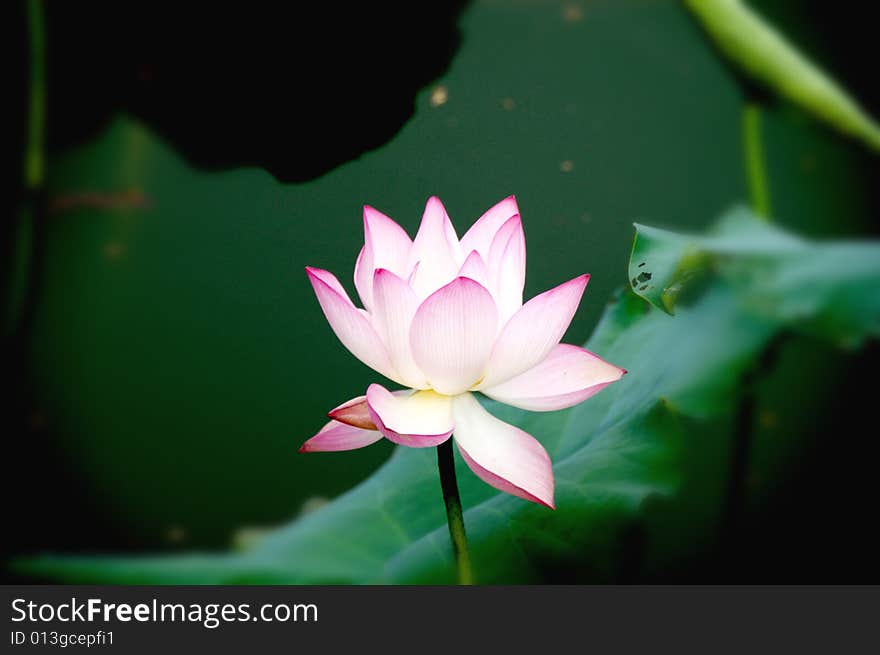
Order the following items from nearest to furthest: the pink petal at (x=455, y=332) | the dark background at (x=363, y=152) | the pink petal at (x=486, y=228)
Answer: the pink petal at (x=455, y=332)
the pink petal at (x=486, y=228)
the dark background at (x=363, y=152)

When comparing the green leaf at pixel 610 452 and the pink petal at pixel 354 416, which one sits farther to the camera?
the green leaf at pixel 610 452

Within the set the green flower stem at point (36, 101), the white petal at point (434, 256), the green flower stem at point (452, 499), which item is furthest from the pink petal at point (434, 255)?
the green flower stem at point (36, 101)

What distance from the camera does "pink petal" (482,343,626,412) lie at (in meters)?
0.52

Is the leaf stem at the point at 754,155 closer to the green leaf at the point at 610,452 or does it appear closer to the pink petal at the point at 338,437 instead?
the green leaf at the point at 610,452

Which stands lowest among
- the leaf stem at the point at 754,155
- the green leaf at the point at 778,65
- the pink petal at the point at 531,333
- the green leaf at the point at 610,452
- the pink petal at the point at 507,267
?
the green leaf at the point at 610,452

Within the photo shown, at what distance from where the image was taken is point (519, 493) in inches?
19.6

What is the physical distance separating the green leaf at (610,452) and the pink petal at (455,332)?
17cm

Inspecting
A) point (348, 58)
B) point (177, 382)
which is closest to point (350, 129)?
point (348, 58)

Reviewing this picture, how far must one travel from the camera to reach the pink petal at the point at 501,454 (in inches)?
19.5

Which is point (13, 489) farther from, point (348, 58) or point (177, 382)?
point (348, 58)

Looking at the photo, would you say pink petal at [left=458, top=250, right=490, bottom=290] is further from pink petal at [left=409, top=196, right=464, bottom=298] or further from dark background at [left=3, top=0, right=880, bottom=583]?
dark background at [left=3, top=0, right=880, bottom=583]

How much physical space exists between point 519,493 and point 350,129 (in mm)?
468

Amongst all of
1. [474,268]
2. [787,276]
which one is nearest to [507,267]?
[474,268]

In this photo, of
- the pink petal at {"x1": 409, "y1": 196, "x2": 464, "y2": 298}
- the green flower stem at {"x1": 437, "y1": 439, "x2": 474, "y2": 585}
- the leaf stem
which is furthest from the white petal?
the leaf stem
